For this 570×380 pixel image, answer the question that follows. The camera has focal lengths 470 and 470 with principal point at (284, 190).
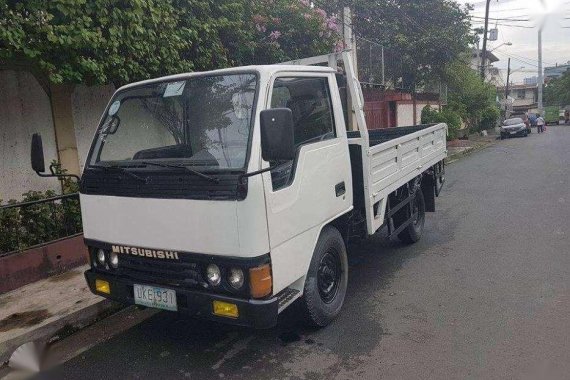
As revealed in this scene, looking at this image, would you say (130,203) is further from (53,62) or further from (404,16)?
(404,16)

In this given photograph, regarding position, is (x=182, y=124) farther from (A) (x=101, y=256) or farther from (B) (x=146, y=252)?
(A) (x=101, y=256)

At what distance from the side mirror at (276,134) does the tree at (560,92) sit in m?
66.9

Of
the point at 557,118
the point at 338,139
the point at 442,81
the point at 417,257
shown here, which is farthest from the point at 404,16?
the point at 557,118

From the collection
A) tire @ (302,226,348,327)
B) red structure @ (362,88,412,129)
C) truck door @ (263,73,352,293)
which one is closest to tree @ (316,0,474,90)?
red structure @ (362,88,412,129)

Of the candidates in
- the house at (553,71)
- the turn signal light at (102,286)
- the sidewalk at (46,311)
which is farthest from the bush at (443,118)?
the house at (553,71)

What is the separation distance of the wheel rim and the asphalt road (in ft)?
0.84

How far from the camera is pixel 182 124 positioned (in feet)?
11.3

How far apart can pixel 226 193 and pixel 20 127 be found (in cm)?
421

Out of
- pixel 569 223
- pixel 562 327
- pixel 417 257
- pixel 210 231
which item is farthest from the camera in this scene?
pixel 569 223

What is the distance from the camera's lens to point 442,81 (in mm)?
22781

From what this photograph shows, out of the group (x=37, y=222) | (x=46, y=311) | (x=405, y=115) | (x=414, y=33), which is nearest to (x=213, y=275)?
(x=46, y=311)

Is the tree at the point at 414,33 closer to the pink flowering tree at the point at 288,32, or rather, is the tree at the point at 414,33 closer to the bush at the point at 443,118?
the bush at the point at 443,118

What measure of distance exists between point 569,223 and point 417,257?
2.71 meters

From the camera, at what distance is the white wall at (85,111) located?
6.47m
